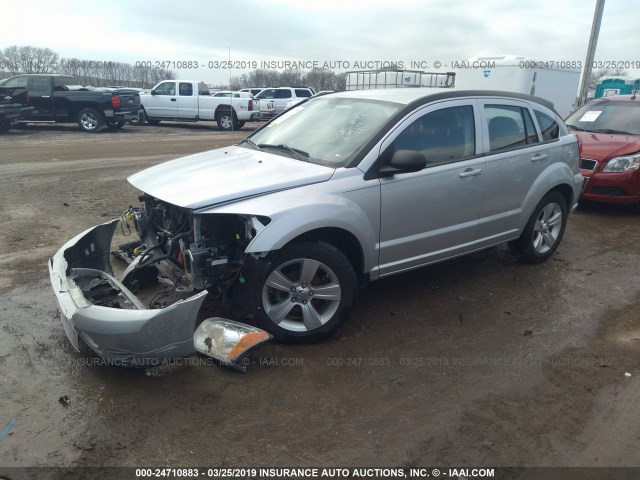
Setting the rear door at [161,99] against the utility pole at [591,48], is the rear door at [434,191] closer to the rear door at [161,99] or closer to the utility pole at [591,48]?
the utility pole at [591,48]

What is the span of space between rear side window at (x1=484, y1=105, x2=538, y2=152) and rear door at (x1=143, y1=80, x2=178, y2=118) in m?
→ 18.6

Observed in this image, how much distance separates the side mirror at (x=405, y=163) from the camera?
12.2 feet

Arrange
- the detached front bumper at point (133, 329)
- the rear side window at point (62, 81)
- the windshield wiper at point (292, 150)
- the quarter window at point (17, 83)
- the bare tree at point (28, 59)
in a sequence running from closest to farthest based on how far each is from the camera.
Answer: the detached front bumper at point (133, 329), the windshield wiper at point (292, 150), the quarter window at point (17, 83), the rear side window at point (62, 81), the bare tree at point (28, 59)

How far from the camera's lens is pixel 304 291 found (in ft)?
11.9

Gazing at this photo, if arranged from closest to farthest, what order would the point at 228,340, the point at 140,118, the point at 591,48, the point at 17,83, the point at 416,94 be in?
the point at 228,340, the point at 416,94, the point at 591,48, the point at 17,83, the point at 140,118

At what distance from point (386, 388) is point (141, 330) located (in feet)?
5.22

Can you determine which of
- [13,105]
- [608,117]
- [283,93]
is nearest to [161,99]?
[13,105]

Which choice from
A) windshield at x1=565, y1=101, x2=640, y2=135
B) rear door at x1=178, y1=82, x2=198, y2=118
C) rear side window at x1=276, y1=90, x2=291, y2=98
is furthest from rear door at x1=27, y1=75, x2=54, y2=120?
windshield at x1=565, y1=101, x2=640, y2=135

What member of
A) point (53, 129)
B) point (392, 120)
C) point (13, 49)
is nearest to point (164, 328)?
point (392, 120)

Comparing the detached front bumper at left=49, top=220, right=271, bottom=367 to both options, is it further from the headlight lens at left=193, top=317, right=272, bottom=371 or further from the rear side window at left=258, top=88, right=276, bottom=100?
the rear side window at left=258, top=88, right=276, bottom=100

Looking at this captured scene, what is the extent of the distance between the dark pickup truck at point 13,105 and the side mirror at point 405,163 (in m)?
16.6

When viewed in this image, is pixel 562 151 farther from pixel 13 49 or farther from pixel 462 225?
pixel 13 49

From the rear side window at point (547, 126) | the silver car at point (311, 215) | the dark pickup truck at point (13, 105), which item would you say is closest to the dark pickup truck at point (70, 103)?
the dark pickup truck at point (13, 105)

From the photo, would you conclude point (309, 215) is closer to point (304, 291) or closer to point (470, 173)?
point (304, 291)
